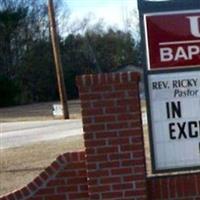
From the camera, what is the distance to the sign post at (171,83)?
24.7 feet

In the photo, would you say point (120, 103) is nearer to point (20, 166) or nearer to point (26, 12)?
point (20, 166)

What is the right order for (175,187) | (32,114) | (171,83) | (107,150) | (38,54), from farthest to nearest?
1. (38,54)
2. (32,114)
3. (171,83)
4. (175,187)
5. (107,150)

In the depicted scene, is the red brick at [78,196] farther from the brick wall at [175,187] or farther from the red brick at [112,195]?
the brick wall at [175,187]

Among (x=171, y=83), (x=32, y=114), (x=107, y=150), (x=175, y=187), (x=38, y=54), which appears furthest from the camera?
(x=38, y=54)

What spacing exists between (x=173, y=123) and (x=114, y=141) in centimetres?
71

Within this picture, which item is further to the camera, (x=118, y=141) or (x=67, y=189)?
(x=67, y=189)

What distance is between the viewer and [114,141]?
7.33 metres

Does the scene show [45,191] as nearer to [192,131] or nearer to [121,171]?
[121,171]

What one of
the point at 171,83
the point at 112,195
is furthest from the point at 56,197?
the point at 171,83

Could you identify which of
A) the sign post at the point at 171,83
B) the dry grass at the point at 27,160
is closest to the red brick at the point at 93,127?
the sign post at the point at 171,83

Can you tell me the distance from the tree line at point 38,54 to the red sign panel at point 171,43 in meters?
68.4

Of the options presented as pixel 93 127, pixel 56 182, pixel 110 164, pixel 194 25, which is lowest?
pixel 56 182

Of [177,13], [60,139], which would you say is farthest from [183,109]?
[60,139]

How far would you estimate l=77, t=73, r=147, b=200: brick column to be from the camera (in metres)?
7.32
